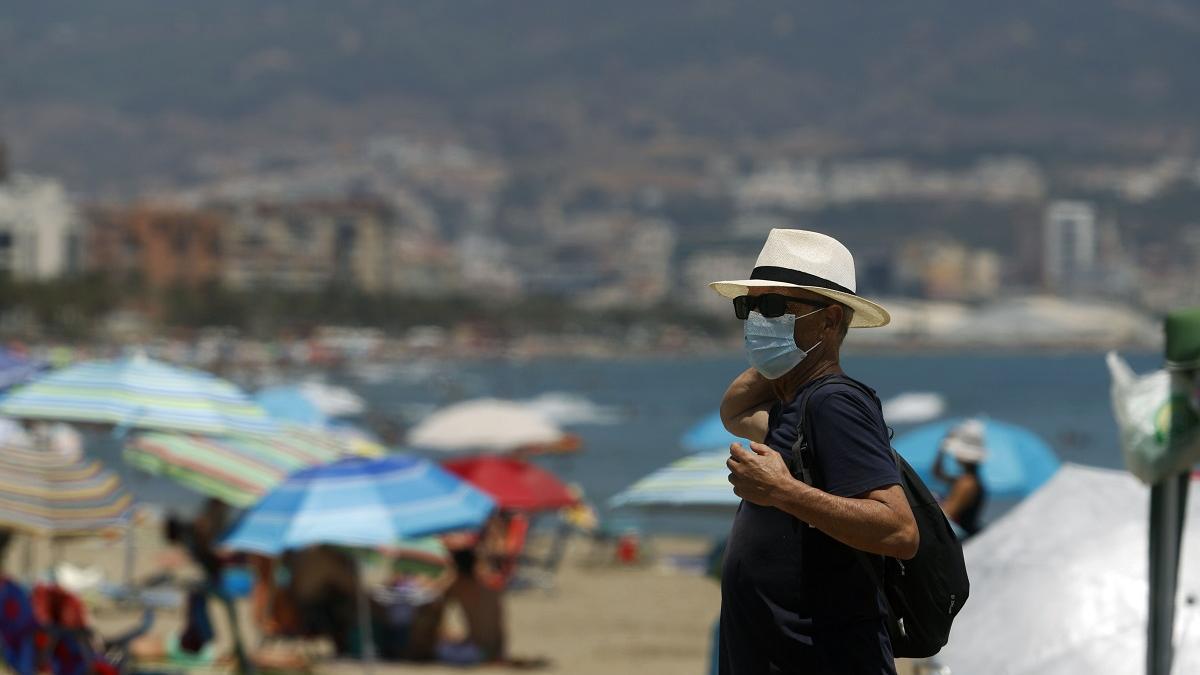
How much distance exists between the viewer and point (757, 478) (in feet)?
8.93

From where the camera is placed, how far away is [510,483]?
1241cm

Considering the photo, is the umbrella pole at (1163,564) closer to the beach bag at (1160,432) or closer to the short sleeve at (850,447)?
the beach bag at (1160,432)

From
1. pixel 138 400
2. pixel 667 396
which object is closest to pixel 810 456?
pixel 138 400

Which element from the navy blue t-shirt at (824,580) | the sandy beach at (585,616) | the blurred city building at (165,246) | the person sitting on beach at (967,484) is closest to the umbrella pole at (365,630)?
the sandy beach at (585,616)

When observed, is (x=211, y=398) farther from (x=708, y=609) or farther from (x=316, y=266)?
(x=316, y=266)

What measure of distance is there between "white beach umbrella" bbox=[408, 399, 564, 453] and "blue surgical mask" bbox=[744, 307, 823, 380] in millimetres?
12776

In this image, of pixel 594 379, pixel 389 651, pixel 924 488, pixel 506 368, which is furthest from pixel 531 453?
pixel 506 368

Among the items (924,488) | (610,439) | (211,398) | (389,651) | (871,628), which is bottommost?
(610,439)

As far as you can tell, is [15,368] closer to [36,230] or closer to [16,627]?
[16,627]

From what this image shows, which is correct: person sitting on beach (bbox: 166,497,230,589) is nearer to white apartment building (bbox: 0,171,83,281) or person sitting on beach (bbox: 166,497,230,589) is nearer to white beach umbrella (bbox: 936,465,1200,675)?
white beach umbrella (bbox: 936,465,1200,675)

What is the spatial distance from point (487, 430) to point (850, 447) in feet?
43.7

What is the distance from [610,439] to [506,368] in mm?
102507

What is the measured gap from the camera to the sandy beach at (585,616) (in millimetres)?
10320

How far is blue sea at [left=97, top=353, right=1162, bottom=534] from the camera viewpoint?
1567 inches
